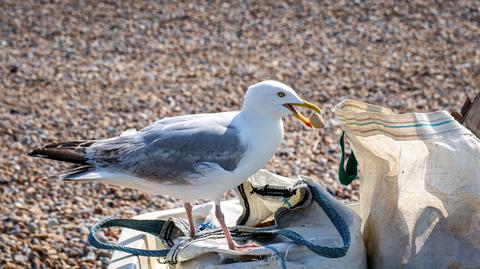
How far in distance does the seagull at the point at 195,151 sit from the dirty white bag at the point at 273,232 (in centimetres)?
8

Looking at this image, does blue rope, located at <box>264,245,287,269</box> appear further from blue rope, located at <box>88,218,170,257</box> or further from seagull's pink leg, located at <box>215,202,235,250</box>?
blue rope, located at <box>88,218,170,257</box>

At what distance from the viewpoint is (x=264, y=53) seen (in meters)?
6.34

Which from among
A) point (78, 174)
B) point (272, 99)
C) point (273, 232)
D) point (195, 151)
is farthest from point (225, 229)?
point (78, 174)

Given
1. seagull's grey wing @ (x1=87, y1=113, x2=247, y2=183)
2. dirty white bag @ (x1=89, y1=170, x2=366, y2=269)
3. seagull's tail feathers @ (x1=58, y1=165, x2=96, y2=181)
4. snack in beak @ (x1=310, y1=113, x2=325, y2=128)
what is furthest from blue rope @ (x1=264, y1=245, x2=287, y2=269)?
seagull's tail feathers @ (x1=58, y1=165, x2=96, y2=181)

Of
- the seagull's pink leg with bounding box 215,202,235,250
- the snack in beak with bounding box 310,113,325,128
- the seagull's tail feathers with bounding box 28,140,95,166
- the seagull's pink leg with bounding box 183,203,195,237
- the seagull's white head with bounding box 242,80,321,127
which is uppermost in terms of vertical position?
the seagull's white head with bounding box 242,80,321,127

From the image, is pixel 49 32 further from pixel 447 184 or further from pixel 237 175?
pixel 447 184

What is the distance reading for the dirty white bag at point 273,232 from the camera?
7.67 feet

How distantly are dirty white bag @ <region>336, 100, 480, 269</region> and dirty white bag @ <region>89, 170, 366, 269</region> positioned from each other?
0.12 m

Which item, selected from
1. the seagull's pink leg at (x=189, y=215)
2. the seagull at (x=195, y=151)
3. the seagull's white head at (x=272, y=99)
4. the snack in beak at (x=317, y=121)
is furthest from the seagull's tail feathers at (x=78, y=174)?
the snack in beak at (x=317, y=121)

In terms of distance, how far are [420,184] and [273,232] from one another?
440 millimetres

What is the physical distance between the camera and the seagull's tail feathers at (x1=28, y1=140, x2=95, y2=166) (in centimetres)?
267

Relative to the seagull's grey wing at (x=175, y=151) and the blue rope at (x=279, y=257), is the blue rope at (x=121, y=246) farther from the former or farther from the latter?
the blue rope at (x=279, y=257)

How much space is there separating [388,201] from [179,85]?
359cm

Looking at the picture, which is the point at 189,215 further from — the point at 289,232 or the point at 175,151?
the point at 289,232
